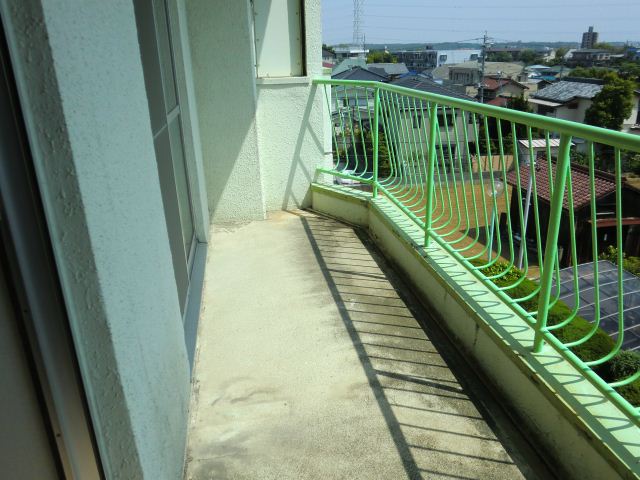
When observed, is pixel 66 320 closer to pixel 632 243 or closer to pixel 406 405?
pixel 406 405

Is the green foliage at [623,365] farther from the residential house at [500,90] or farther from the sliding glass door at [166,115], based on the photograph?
the residential house at [500,90]

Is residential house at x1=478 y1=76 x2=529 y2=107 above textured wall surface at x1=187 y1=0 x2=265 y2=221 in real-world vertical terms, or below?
below

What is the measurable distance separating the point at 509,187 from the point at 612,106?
133 ft

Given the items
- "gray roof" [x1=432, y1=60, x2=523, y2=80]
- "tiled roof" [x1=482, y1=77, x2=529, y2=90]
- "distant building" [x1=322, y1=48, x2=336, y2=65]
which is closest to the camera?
"distant building" [x1=322, y1=48, x2=336, y2=65]

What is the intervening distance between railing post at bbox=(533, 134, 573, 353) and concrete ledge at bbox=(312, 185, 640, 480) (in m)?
0.18

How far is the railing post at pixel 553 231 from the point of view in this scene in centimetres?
186

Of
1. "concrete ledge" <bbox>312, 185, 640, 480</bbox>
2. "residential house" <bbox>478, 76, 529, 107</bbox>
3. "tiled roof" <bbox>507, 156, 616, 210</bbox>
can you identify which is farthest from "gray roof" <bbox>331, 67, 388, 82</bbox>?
"residential house" <bbox>478, 76, 529, 107</bbox>

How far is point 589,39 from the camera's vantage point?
109812 millimetres

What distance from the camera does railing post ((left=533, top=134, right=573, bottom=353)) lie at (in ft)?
6.11

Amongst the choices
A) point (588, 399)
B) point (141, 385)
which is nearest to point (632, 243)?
point (588, 399)

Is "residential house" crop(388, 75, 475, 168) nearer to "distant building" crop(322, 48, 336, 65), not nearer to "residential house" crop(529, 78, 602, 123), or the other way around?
"distant building" crop(322, 48, 336, 65)

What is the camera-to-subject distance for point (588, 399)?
1817 millimetres

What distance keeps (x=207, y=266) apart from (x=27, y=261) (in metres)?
2.70

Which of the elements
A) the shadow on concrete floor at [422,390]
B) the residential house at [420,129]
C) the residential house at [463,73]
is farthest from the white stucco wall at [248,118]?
the residential house at [463,73]
